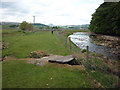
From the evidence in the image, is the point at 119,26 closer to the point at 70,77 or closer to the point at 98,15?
the point at 98,15

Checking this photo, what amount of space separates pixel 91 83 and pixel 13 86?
3.50 m

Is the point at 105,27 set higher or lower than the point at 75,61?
higher

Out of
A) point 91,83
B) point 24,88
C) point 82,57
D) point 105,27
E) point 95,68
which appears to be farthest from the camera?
point 105,27

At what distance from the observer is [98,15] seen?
138 ft

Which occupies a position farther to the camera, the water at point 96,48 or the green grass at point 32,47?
the green grass at point 32,47

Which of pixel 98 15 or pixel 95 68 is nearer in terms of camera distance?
pixel 95 68

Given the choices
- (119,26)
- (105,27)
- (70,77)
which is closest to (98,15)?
(105,27)

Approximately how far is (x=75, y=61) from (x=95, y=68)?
265cm

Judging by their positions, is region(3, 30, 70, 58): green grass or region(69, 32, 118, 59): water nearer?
region(69, 32, 118, 59): water

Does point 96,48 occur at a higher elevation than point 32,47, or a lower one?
higher

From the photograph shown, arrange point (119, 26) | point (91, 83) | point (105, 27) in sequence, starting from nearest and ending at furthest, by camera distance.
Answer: point (91, 83) < point (119, 26) < point (105, 27)

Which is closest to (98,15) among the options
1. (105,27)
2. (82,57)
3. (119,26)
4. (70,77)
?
(105,27)

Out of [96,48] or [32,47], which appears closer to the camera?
[96,48]

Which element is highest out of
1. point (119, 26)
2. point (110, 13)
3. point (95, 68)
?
point (110, 13)
